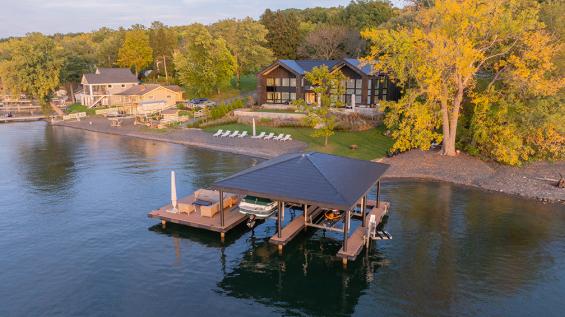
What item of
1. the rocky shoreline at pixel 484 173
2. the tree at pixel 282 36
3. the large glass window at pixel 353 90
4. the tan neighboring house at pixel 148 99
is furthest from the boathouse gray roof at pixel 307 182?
the tree at pixel 282 36

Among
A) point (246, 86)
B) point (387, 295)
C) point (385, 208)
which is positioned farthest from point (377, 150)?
point (246, 86)

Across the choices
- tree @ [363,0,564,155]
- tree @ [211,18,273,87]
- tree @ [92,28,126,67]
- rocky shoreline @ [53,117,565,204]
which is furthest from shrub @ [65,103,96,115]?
tree @ [363,0,564,155]

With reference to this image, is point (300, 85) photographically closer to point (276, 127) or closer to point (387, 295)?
point (276, 127)

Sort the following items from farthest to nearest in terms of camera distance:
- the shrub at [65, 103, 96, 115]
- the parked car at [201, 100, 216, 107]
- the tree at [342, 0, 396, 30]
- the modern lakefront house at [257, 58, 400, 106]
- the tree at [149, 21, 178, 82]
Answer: the tree at [149, 21, 178, 82] < the tree at [342, 0, 396, 30] < the shrub at [65, 103, 96, 115] < the parked car at [201, 100, 216, 107] < the modern lakefront house at [257, 58, 400, 106]

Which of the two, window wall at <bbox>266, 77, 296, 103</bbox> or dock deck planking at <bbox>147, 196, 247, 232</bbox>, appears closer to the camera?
dock deck planking at <bbox>147, 196, 247, 232</bbox>

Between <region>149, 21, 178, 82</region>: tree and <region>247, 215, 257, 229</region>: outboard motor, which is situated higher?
<region>149, 21, 178, 82</region>: tree

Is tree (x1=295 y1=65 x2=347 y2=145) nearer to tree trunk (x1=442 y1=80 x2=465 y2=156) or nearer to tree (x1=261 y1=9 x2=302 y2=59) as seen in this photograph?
tree trunk (x1=442 y1=80 x2=465 y2=156)
